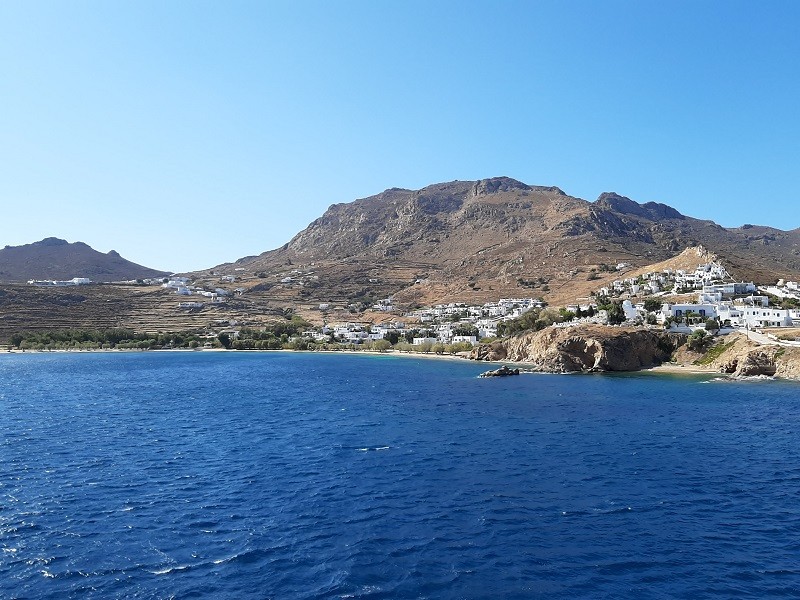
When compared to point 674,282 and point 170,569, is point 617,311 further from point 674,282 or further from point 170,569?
point 170,569

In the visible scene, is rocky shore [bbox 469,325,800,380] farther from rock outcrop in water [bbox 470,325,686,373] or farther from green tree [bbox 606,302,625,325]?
green tree [bbox 606,302,625,325]

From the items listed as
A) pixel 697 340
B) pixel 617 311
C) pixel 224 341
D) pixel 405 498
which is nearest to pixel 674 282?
pixel 617 311

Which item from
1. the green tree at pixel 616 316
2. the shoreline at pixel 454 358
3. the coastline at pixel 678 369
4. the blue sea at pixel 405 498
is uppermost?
the green tree at pixel 616 316

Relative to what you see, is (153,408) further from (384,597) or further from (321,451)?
(384,597)

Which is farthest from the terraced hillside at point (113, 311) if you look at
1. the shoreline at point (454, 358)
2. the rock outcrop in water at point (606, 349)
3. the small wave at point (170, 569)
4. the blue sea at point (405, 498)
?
the small wave at point (170, 569)

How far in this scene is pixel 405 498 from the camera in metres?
27.3

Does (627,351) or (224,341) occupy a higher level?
(627,351)

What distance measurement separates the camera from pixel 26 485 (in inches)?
1160

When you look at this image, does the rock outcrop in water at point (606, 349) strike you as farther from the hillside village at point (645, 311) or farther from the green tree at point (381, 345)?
the green tree at point (381, 345)

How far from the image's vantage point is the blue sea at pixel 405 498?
1944 centimetres

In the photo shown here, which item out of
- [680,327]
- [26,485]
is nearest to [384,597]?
[26,485]

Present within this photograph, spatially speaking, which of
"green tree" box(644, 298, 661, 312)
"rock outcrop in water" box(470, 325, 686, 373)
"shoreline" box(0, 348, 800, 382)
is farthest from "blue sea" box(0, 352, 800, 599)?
"green tree" box(644, 298, 661, 312)

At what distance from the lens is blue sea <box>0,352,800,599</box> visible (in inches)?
765

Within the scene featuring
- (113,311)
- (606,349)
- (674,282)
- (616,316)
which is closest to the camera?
(606,349)
